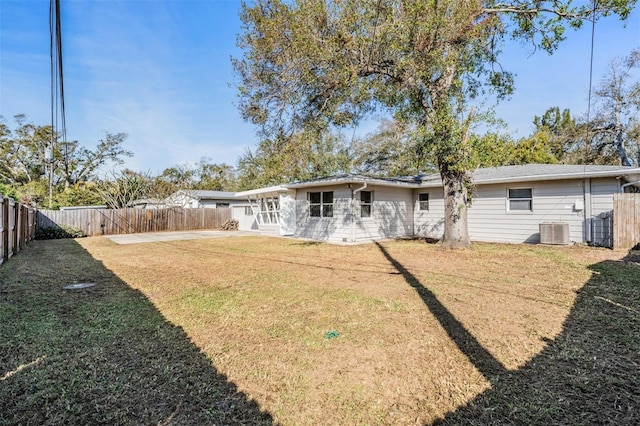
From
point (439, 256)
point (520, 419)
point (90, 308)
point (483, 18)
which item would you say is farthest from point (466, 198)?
point (90, 308)

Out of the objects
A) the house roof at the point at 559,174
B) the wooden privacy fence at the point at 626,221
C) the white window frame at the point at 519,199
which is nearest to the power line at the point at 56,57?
the house roof at the point at 559,174

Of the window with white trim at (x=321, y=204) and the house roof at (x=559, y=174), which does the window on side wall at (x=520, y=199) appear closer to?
the house roof at (x=559, y=174)

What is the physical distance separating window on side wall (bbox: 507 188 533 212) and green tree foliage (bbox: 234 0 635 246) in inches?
112

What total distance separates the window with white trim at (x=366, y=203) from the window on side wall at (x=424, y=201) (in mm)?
2788

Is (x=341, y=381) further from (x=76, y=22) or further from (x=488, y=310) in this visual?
(x=76, y=22)

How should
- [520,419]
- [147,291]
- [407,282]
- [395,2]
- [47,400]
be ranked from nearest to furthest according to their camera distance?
[520,419], [47,400], [147,291], [407,282], [395,2]

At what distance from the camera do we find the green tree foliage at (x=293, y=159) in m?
11.0

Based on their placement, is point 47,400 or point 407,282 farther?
point 407,282

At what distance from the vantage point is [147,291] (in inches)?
218

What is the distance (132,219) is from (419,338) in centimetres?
2048

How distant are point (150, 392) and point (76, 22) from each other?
8.36 meters

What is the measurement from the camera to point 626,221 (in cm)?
938

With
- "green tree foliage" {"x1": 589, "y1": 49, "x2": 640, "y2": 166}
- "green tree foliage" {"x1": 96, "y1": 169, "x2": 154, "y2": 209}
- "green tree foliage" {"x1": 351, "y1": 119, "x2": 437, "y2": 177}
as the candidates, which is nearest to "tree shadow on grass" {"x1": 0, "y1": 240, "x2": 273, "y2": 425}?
"green tree foliage" {"x1": 96, "y1": 169, "x2": 154, "y2": 209}

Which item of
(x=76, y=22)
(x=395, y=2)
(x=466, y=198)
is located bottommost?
(x=466, y=198)
